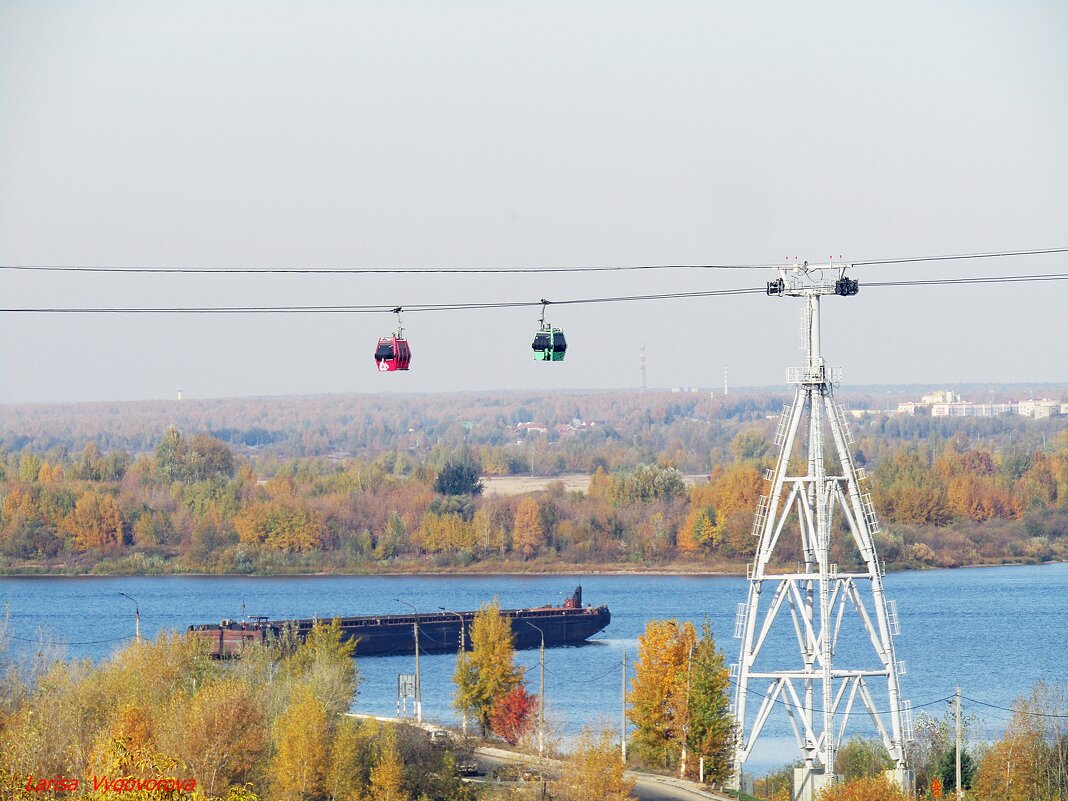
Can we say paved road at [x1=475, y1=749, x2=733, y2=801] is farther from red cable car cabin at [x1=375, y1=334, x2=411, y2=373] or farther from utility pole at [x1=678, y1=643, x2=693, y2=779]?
red cable car cabin at [x1=375, y1=334, x2=411, y2=373]

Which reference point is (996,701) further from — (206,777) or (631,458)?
(631,458)

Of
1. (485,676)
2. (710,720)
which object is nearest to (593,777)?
(710,720)

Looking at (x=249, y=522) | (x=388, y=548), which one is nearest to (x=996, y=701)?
(x=388, y=548)

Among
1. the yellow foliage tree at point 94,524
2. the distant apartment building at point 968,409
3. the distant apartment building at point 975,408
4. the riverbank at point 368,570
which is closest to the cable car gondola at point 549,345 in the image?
the riverbank at point 368,570

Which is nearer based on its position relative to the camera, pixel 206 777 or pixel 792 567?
pixel 206 777

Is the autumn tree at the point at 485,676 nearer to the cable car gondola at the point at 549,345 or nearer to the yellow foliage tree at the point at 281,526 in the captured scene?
the cable car gondola at the point at 549,345

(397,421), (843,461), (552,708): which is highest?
(397,421)
